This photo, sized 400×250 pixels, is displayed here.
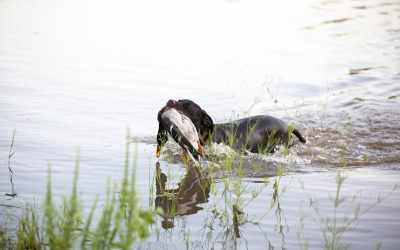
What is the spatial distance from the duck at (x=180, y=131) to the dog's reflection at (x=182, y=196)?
0.86 ft

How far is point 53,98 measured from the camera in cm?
945

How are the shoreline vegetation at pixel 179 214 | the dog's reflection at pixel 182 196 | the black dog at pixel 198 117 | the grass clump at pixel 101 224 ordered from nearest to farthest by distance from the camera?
1. the grass clump at pixel 101 224
2. the shoreline vegetation at pixel 179 214
3. the dog's reflection at pixel 182 196
4. the black dog at pixel 198 117

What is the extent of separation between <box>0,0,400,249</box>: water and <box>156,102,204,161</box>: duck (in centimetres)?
29

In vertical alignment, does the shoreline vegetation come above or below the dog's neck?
below

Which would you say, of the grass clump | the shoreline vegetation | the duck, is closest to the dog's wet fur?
the duck

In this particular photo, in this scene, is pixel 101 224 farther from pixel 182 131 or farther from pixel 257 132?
pixel 257 132

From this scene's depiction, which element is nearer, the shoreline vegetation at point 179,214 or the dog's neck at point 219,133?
the shoreline vegetation at point 179,214

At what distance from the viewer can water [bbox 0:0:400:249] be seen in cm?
566

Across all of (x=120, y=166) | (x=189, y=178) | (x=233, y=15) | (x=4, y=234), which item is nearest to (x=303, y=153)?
(x=189, y=178)

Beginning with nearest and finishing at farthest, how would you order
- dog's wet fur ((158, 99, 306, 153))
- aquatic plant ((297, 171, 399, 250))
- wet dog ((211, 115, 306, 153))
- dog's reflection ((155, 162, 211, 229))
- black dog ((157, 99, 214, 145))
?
1. aquatic plant ((297, 171, 399, 250))
2. dog's reflection ((155, 162, 211, 229))
3. black dog ((157, 99, 214, 145))
4. dog's wet fur ((158, 99, 306, 153))
5. wet dog ((211, 115, 306, 153))

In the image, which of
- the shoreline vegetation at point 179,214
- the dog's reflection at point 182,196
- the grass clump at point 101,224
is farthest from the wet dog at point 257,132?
the grass clump at point 101,224

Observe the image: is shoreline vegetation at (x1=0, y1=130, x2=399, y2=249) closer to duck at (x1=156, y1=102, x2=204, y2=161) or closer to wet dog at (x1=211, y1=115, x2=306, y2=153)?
duck at (x1=156, y1=102, x2=204, y2=161)

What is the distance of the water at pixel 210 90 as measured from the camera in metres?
5.66

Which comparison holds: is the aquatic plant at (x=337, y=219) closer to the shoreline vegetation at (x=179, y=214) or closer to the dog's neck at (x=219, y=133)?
the shoreline vegetation at (x=179, y=214)
